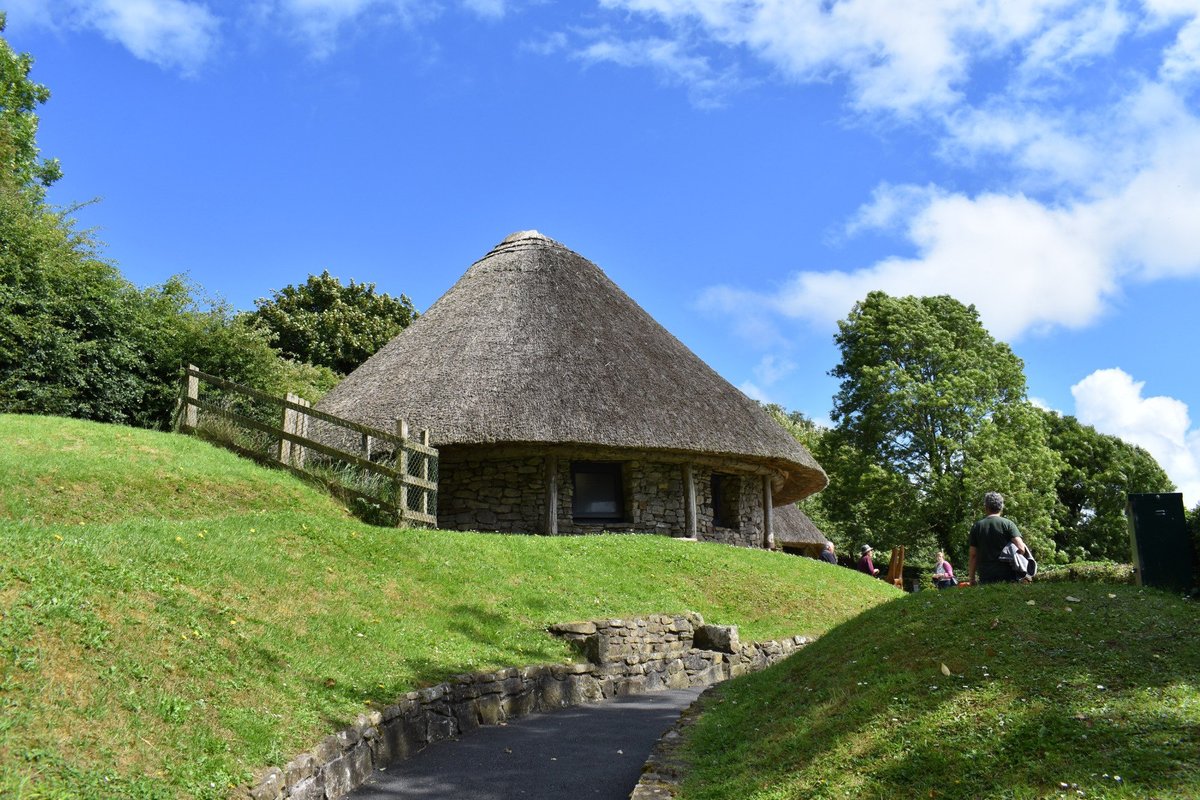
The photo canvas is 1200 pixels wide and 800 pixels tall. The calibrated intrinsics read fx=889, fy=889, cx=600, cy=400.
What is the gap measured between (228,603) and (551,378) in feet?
35.6

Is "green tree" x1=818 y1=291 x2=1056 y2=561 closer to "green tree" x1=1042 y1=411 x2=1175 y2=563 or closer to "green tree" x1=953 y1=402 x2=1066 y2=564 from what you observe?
"green tree" x1=953 y1=402 x2=1066 y2=564

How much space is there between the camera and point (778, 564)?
57.7 ft

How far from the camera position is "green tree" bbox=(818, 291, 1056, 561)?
1189 inches

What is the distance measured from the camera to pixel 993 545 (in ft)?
29.3

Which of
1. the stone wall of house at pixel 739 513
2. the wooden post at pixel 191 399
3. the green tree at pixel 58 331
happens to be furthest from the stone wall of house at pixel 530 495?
the green tree at pixel 58 331


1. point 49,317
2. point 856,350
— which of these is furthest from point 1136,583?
point 856,350

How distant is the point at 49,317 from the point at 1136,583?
18548 mm

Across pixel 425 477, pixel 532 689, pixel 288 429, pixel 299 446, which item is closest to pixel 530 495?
pixel 425 477

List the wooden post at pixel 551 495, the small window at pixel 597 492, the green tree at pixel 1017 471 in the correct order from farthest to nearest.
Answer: the green tree at pixel 1017 471
the small window at pixel 597 492
the wooden post at pixel 551 495

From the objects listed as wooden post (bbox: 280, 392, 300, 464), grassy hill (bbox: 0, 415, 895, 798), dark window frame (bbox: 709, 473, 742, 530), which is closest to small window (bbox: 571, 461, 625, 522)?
grassy hill (bbox: 0, 415, 895, 798)

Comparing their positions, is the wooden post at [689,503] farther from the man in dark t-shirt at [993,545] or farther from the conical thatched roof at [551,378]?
the man in dark t-shirt at [993,545]

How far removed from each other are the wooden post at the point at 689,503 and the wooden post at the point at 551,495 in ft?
9.63

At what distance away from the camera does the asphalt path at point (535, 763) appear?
6418 mm

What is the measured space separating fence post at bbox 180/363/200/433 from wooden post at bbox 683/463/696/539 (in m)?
9.67
